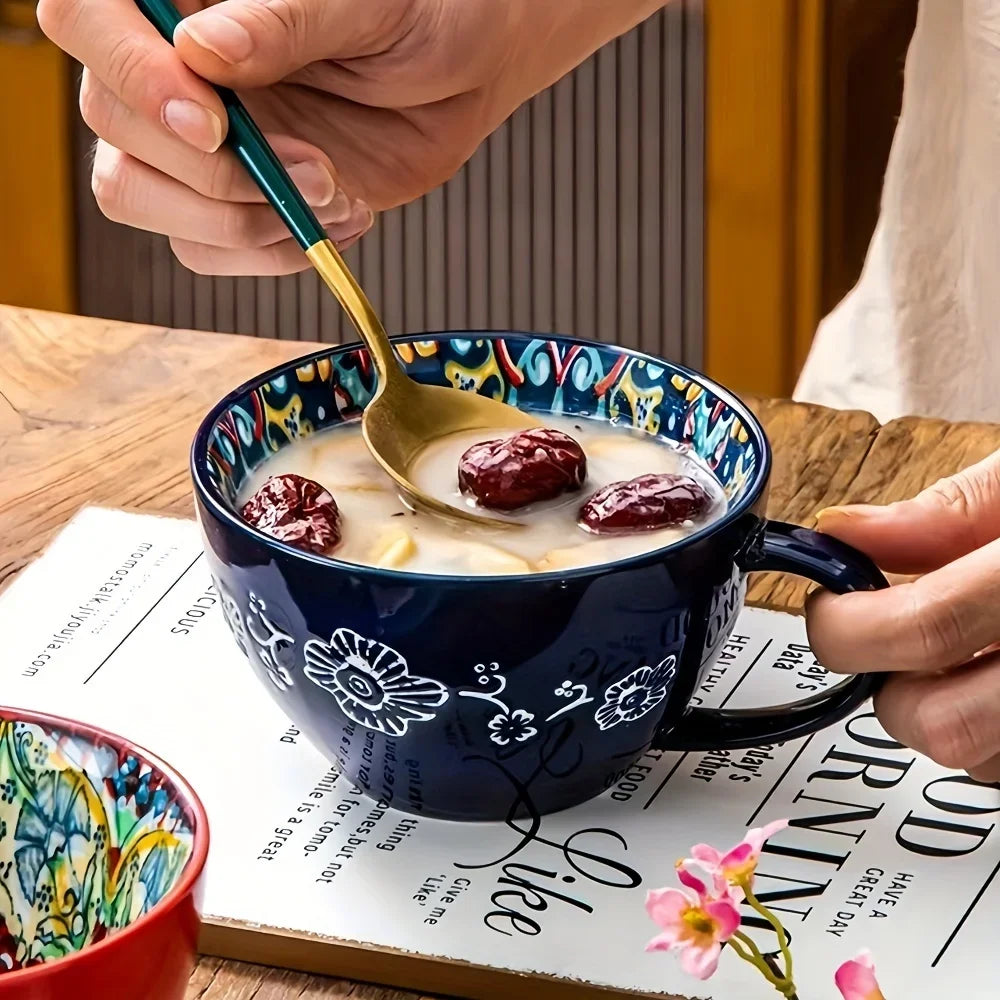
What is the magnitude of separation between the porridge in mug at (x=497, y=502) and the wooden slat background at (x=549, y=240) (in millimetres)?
1465

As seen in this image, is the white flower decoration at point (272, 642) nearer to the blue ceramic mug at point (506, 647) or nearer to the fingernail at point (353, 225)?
the blue ceramic mug at point (506, 647)

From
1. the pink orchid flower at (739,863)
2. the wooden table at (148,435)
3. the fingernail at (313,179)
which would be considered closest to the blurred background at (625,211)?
the wooden table at (148,435)

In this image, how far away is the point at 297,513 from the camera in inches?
22.9

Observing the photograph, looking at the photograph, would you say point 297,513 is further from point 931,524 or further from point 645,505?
point 931,524

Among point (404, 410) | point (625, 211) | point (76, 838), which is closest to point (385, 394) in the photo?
point (404, 410)

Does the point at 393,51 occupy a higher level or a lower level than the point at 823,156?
higher

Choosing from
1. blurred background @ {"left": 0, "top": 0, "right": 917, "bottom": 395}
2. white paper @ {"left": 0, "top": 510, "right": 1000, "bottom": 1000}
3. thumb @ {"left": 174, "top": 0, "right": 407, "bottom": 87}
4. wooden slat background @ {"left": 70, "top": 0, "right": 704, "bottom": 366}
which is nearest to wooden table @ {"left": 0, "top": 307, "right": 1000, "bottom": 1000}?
white paper @ {"left": 0, "top": 510, "right": 1000, "bottom": 1000}

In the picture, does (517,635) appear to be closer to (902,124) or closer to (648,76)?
(902,124)

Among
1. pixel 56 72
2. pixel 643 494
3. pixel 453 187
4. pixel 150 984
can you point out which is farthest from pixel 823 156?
pixel 150 984

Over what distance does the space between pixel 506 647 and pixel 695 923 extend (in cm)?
13

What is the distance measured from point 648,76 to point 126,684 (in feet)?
5.02

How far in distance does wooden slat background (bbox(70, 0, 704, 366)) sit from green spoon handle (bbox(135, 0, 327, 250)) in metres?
1.31

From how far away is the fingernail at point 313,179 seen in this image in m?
0.82

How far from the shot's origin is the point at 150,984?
40 centimetres
